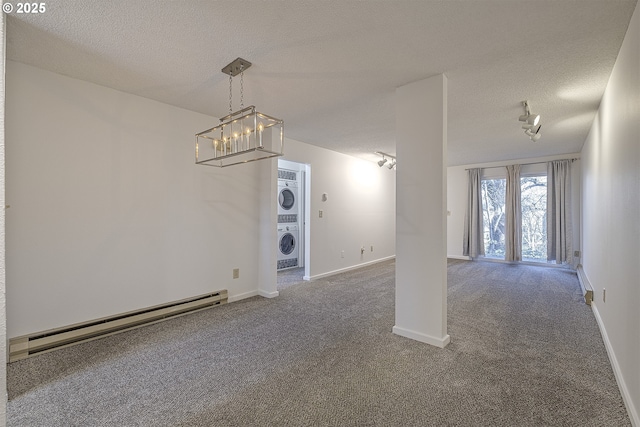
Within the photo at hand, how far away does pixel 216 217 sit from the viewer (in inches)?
142

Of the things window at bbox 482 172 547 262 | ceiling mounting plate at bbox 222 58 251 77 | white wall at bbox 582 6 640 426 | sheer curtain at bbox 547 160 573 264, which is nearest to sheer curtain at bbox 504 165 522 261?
window at bbox 482 172 547 262

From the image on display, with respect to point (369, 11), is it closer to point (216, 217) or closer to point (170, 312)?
point (216, 217)

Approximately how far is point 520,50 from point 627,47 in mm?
594

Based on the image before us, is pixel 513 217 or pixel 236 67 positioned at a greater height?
pixel 236 67

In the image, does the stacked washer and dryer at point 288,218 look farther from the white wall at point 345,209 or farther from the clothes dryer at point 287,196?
the white wall at point 345,209

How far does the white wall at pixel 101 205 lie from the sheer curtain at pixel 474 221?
5490 millimetres

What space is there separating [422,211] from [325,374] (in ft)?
5.01

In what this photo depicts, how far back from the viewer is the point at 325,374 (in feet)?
6.80

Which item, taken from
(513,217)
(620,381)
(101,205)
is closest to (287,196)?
(101,205)

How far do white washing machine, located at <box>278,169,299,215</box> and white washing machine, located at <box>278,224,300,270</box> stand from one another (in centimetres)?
32

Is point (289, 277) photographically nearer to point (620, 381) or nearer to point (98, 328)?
point (98, 328)

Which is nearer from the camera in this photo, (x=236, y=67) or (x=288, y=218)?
(x=236, y=67)

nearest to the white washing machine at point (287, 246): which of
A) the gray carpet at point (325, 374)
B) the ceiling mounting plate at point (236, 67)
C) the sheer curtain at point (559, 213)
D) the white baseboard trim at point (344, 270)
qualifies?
the white baseboard trim at point (344, 270)

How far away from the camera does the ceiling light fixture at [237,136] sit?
7.10 feet
